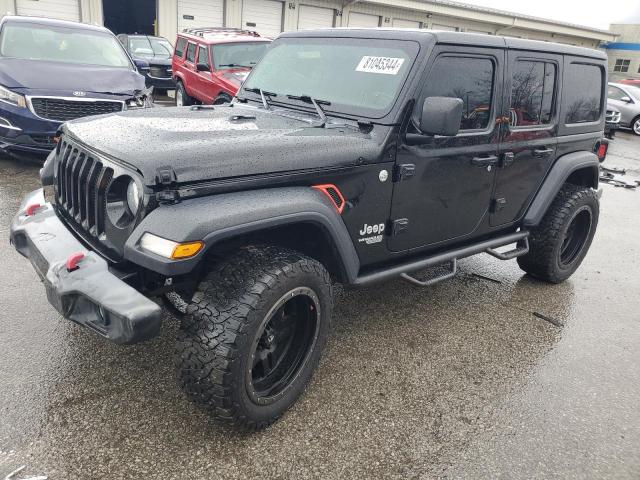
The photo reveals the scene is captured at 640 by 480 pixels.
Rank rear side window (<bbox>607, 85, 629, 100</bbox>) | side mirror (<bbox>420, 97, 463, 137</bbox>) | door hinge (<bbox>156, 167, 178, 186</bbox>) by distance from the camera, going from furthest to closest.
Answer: rear side window (<bbox>607, 85, 629, 100</bbox>) < side mirror (<bbox>420, 97, 463, 137</bbox>) < door hinge (<bbox>156, 167, 178, 186</bbox>)

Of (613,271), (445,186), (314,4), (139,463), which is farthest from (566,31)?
(139,463)

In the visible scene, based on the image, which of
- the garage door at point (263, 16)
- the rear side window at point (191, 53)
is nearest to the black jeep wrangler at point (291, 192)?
the rear side window at point (191, 53)

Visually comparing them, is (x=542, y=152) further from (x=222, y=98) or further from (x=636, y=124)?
(x=636, y=124)

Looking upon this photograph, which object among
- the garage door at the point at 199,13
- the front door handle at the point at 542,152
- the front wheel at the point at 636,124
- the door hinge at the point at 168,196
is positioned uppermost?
the garage door at the point at 199,13

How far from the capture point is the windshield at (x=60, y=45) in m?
6.65

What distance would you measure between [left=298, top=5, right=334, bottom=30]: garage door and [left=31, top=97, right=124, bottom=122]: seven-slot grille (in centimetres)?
1745

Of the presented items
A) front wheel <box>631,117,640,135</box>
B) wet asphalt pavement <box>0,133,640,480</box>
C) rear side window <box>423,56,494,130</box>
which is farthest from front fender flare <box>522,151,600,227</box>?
front wheel <box>631,117,640,135</box>

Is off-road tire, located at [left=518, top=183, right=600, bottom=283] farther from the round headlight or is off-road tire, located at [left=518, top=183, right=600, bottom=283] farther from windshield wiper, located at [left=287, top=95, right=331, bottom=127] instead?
the round headlight

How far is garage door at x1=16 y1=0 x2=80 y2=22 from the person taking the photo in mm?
15898

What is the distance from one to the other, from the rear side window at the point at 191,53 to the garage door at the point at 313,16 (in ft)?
38.9

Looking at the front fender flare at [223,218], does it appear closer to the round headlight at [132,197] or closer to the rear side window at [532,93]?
the round headlight at [132,197]

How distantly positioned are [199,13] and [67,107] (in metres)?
15.4

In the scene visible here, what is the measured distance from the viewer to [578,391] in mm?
3061

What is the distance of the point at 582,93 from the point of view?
13.7 ft
